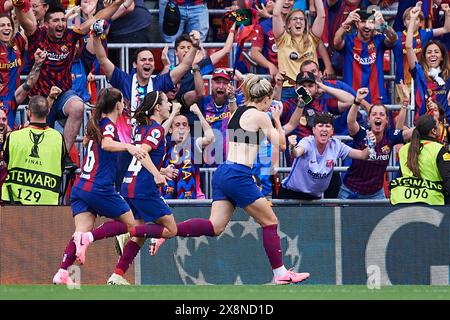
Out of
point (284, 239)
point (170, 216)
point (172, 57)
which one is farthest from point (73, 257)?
point (172, 57)

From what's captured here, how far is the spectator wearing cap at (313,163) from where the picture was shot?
13.5 metres

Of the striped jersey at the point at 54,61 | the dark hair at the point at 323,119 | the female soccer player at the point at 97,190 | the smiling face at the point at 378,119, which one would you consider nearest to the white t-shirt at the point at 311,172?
the dark hair at the point at 323,119

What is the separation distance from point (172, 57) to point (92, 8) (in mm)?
1277

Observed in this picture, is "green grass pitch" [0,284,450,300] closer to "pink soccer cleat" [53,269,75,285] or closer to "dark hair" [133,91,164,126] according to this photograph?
"pink soccer cleat" [53,269,75,285]

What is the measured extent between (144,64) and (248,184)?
10.2 feet

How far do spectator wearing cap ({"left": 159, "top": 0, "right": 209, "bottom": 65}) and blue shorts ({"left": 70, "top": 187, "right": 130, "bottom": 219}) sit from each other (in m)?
4.29

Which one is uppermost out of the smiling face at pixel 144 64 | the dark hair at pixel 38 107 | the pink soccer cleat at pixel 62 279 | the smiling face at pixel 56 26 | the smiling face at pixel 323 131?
the smiling face at pixel 56 26

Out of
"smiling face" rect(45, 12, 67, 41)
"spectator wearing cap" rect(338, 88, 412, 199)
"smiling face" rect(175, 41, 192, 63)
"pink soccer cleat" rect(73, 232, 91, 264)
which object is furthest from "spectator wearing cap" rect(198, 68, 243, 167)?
"pink soccer cleat" rect(73, 232, 91, 264)

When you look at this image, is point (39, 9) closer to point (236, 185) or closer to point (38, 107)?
point (38, 107)

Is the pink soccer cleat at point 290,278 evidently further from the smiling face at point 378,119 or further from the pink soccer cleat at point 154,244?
the smiling face at point 378,119

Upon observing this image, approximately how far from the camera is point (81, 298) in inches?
386

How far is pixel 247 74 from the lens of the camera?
1403cm

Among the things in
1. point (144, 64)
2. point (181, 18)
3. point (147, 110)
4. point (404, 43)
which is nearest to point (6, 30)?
point (144, 64)

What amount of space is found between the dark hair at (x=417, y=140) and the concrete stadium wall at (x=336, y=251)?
1.51 feet
